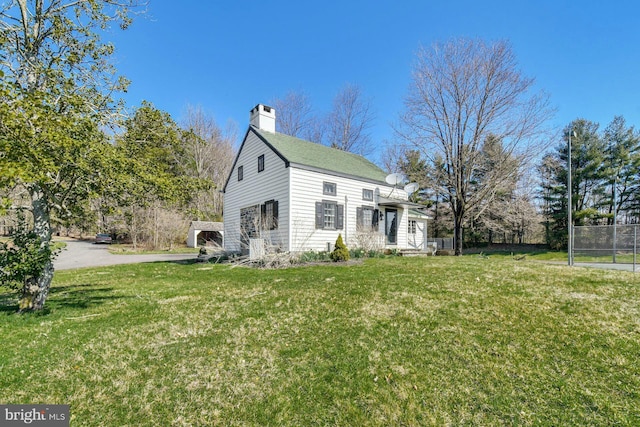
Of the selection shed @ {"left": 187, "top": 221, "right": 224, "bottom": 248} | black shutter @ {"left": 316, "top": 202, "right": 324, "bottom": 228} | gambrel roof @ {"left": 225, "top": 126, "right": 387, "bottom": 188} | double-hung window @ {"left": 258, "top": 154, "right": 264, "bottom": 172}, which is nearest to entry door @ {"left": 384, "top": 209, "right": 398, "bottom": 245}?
gambrel roof @ {"left": 225, "top": 126, "right": 387, "bottom": 188}

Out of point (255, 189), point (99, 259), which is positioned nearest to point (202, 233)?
point (99, 259)

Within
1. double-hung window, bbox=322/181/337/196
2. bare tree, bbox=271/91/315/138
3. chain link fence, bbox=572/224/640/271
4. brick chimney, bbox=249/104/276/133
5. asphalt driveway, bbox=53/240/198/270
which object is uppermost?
bare tree, bbox=271/91/315/138

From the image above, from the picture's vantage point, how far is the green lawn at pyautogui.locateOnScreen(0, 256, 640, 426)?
269 cm

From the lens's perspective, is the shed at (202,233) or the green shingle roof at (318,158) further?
the shed at (202,233)

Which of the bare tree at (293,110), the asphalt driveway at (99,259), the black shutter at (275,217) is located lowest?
the asphalt driveway at (99,259)

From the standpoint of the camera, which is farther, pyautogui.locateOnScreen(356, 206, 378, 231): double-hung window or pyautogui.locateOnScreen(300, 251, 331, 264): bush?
pyautogui.locateOnScreen(356, 206, 378, 231): double-hung window

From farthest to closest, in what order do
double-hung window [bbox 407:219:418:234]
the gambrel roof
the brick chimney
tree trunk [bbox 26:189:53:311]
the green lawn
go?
1. double-hung window [bbox 407:219:418:234]
2. the brick chimney
3. the gambrel roof
4. tree trunk [bbox 26:189:53:311]
5. the green lawn

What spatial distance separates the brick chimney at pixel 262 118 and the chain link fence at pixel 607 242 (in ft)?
46.6

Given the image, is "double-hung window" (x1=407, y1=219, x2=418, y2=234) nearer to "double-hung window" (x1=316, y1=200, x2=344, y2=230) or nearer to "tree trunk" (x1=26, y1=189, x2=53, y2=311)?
"double-hung window" (x1=316, y1=200, x2=344, y2=230)

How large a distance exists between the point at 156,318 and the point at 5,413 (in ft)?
7.11

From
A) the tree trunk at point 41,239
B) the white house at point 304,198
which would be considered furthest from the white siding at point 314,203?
the tree trunk at point 41,239

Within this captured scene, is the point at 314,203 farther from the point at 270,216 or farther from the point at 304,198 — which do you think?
the point at 270,216

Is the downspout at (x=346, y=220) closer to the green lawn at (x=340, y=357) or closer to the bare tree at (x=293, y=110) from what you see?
the green lawn at (x=340, y=357)

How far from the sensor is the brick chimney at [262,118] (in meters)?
15.0
